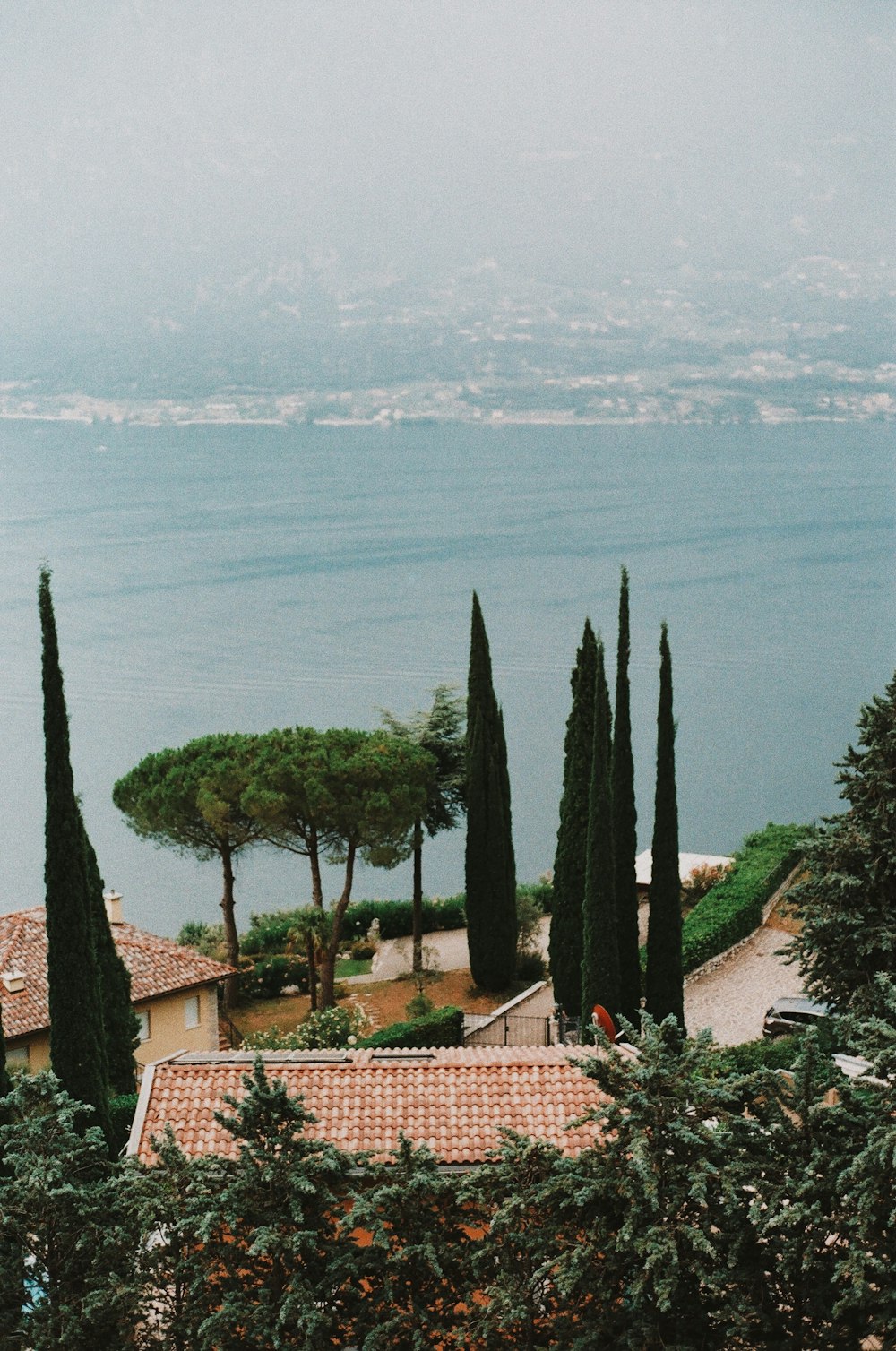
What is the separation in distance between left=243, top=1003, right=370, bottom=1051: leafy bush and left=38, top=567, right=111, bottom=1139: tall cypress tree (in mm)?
4183

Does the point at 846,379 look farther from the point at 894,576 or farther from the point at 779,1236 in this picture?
the point at 779,1236

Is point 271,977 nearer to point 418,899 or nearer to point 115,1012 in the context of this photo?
point 418,899

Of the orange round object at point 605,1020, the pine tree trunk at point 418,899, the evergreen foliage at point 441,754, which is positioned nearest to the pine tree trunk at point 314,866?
the pine tree trunk at point 418,899

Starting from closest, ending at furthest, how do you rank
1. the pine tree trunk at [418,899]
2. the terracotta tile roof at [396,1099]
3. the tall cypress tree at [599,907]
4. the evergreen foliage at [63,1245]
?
the evergreen foliage at [63,1245], the terracotta tile roof at [396,1099], the tall cypress tree at [599,907], the pine tree trunk at [418,899]

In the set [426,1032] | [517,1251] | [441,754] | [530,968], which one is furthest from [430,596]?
[517,1251]

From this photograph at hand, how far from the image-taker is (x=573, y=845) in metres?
15.0

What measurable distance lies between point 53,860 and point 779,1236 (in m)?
5.08

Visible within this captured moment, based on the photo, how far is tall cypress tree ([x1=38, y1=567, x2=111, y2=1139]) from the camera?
8.88 metres

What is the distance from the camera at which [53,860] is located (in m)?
9.05

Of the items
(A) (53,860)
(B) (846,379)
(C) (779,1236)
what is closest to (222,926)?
(A) (53,860)

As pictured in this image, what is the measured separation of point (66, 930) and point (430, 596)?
44.2 meters

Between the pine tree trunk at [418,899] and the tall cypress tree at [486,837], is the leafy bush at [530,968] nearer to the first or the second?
the tall cypress tree at [486,837]

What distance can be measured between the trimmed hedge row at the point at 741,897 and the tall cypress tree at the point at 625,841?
1940 millimetres

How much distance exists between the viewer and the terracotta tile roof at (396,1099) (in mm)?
8297
